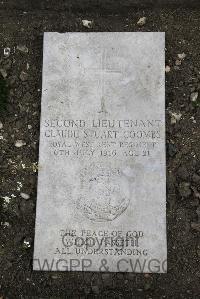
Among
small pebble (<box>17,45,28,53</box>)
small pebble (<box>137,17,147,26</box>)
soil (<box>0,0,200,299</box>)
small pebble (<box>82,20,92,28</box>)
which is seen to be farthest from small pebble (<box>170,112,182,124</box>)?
small pebble (<box>17,45,28,53</box>)

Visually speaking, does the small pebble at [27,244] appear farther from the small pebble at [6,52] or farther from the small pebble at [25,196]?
the small pebble at [6,52]

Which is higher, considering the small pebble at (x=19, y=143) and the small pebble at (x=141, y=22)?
the small pebble at (x=141, y=22)

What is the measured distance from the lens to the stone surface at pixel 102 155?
3.81 meters

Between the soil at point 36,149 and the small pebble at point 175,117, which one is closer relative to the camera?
the soil at point 36,149

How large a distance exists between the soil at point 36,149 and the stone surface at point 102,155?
118mm

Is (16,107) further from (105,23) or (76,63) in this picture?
(105,23)

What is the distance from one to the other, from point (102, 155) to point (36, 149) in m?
0.59

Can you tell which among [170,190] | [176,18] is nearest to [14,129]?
[170,190]

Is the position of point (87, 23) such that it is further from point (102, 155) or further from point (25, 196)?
point (25, 196)

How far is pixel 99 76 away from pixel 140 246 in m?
1.49

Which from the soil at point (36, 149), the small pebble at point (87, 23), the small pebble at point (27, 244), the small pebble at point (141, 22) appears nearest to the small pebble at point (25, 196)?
the soil at point (36, 149)

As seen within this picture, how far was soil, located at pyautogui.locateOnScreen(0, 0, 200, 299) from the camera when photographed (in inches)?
150

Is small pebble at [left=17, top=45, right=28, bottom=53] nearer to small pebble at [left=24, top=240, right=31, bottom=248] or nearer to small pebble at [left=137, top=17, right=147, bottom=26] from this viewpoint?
small pebble at [left=137, top=17, right=147, bottom=26]

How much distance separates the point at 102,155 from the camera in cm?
390
